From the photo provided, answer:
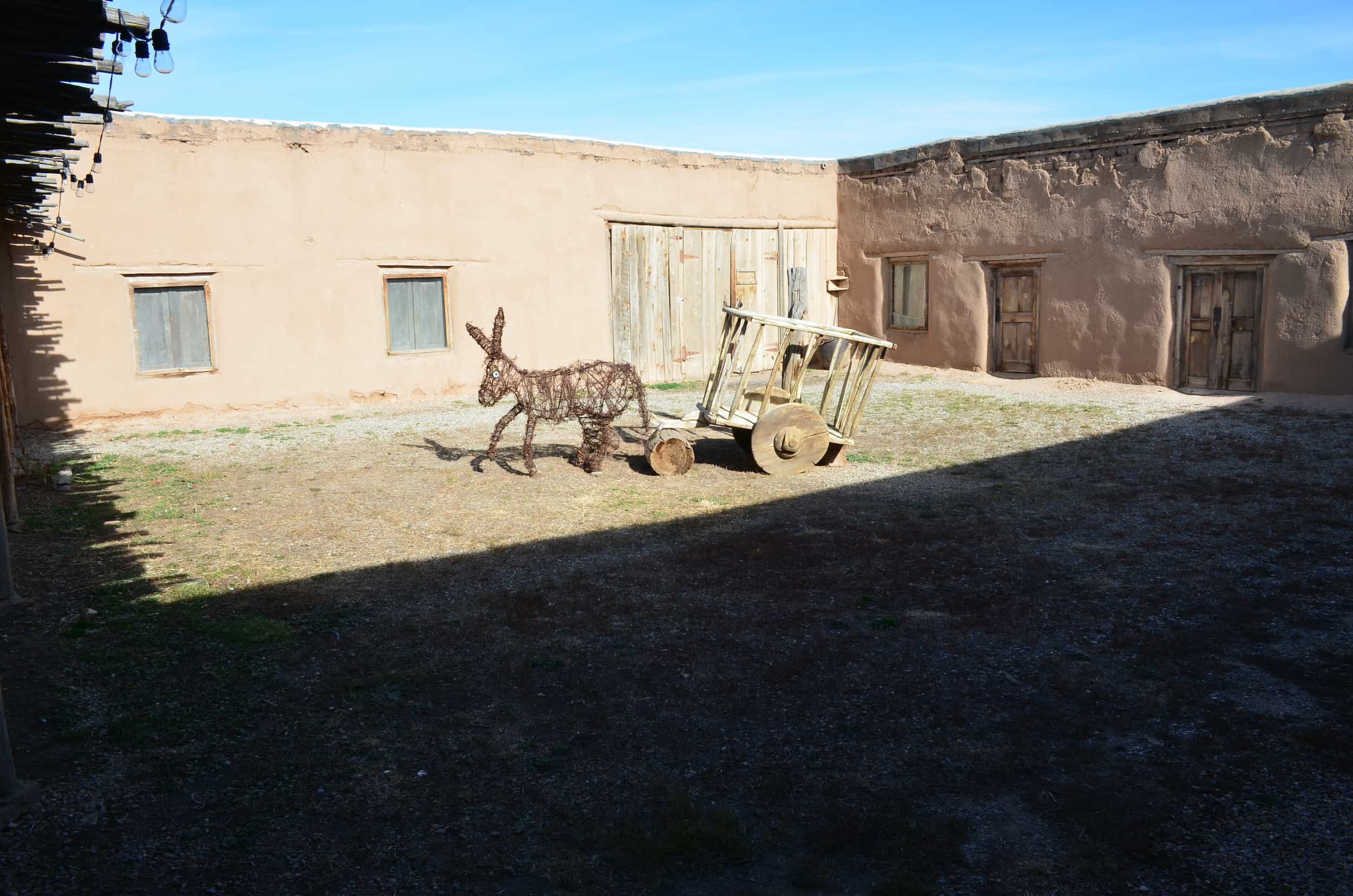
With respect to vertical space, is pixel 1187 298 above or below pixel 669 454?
above

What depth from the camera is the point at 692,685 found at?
16.2 feet

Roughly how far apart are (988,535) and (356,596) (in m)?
4.44

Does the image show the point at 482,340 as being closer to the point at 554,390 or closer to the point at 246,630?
the point at 554,390

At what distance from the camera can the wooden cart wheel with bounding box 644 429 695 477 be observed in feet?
31.6

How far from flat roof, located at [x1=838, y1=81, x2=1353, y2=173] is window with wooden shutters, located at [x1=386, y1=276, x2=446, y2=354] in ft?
26.5

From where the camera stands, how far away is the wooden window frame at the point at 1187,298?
13.1 m

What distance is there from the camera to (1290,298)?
12789 millimetres

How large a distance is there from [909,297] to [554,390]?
10137mm

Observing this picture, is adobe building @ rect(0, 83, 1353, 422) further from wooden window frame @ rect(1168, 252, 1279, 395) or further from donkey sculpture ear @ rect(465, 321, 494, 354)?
donkey sculpture ear @ rect(465, 321, 494, 354)

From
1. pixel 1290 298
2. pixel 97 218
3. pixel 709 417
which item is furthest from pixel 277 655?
pixel 1290 298

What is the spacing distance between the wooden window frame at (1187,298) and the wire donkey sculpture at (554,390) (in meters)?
8.61

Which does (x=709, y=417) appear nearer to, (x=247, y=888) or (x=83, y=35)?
(x=83, y=35)

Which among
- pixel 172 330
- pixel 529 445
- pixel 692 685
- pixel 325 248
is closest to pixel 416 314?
pixel 325 248

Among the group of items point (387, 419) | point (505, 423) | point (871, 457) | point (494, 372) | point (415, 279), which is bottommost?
point (871, 457)
